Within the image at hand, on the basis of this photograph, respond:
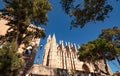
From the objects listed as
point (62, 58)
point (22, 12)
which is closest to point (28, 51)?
point (22, 12)

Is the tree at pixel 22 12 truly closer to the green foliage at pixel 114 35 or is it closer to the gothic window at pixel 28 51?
the gothic window at pixel 28 51

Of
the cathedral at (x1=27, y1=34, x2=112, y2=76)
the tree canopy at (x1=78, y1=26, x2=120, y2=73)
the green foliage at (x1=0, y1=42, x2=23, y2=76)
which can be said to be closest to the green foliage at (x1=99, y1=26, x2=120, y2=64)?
the tree canopy at (x1=78, y1=26, x2=120, y2=73)

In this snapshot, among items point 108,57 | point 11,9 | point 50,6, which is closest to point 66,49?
point 108,57

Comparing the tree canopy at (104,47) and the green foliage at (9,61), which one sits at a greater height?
the tree canopy at (104,47)

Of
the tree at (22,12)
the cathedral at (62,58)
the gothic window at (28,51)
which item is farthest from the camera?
the cathedral at (62,58)

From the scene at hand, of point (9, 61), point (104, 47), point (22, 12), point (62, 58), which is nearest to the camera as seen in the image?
point (9, 61)

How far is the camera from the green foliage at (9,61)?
14.4m

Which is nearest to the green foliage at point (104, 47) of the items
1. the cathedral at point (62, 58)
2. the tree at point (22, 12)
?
the cathedral at point (62, 58)

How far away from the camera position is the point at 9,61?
14562mm

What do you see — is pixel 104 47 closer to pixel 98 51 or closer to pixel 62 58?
pixel 98 51

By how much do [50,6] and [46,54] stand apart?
31487mm

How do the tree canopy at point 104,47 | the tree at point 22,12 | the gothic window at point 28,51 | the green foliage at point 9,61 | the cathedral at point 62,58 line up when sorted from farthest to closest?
the cathedral at point 62,58, the tree canopy at point 104,47, the gothic window at point 28,51, the tree at point 22,12, the green foliage at point 9,61

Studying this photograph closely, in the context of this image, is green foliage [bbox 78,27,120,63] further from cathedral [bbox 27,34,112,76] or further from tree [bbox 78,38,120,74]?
cathedral [bbox 27,34,112,76]

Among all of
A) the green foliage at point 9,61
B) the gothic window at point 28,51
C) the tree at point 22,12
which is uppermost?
the tree at point 22,12
